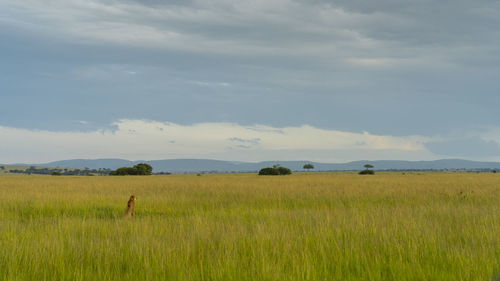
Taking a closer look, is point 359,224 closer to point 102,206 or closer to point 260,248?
point 260,248

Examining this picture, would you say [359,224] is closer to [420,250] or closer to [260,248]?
[420,250]

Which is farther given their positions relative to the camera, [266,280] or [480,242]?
[480,242]

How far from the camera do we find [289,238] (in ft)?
22.3

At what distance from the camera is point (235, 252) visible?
5.81 meters

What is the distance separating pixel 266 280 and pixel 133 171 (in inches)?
3219

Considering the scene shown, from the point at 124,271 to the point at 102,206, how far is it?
9.08 m

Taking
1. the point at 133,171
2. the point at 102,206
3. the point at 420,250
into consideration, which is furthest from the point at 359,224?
the point at 133,171

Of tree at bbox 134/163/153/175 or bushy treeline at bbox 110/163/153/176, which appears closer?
bushy treeline at bbox 110/163/153/176

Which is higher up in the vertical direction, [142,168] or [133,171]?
[142,168]

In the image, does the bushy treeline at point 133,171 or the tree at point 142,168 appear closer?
the bushy treeline at point 133,171

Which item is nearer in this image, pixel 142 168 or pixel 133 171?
pixel 133 171

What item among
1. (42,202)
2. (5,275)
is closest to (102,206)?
(42,202)

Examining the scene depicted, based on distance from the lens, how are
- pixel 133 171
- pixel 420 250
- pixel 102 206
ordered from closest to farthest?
pixel 420 250
pixel 102 206
pixel 133 171

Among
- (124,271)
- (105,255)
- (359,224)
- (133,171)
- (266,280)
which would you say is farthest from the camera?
(133,171)
